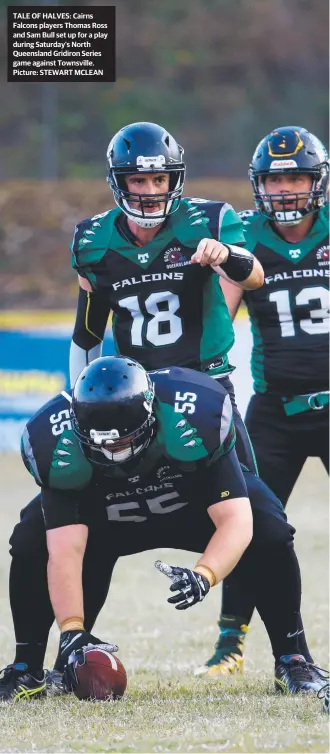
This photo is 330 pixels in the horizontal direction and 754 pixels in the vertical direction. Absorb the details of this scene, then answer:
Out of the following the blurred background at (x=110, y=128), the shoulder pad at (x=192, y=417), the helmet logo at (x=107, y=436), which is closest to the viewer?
the helmet logo at (x=107, y=436)

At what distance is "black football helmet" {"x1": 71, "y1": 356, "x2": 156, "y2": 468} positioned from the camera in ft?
11.0

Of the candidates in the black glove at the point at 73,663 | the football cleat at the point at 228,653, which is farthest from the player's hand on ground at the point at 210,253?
the football cleat at the point at 228,653

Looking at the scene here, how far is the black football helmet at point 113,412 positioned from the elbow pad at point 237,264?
592 mm

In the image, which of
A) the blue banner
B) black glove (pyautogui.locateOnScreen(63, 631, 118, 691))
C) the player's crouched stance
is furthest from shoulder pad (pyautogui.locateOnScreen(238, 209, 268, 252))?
the blue banner

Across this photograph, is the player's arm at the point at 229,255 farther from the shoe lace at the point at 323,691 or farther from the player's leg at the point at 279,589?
the shoe lace at the point at 323,691

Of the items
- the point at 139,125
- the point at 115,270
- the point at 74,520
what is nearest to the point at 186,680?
the point at 74,520

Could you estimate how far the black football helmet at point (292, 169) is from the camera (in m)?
4.80

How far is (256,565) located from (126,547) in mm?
380

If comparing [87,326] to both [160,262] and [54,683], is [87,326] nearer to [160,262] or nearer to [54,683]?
[160,262]

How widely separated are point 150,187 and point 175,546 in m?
1.12

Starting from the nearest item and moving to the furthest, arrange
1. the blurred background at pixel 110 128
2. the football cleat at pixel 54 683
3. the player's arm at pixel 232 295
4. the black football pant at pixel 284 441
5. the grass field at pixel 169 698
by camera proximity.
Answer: the grass field at pixel 169 698 → the football cleat at pixel 54 683 → the player's arm at pixel 232 295 → the black football pant at pixel 284 441 → the blurred background at pixel 110 128

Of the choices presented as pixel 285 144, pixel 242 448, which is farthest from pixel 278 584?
pixel 285 144

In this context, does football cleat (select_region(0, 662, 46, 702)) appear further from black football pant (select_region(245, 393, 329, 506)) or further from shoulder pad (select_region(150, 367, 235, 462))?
black football pant (select_region(245, 393, 329, 506))

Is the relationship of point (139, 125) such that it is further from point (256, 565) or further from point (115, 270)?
point (256, 565)
